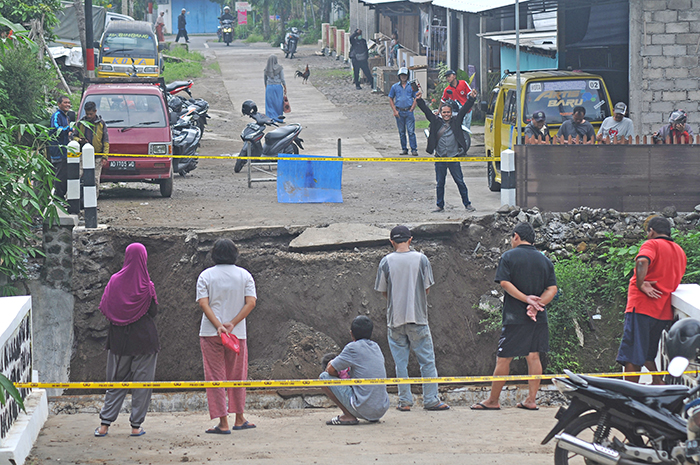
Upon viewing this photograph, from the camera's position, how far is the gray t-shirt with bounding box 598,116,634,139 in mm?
11625

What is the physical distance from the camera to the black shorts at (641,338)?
6504 mm

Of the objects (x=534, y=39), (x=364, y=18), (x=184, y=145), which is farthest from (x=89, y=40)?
(x=364, y=18)

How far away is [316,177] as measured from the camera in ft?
40.4

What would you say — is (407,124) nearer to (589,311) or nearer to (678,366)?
(589,311)

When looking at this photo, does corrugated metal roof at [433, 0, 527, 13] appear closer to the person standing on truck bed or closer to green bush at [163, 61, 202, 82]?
the person standing on truck bed

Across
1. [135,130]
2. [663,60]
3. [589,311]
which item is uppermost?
[663,60]

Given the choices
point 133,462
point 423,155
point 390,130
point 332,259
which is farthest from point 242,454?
point 390,130

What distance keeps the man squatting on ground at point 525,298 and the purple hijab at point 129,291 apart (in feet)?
9.39

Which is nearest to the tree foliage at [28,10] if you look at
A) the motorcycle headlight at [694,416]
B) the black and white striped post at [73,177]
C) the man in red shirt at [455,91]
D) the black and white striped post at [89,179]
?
the black and white striped post at [73,177]

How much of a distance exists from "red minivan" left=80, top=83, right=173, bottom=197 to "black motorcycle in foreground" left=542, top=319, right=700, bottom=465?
28.4 feet

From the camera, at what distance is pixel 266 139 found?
14.2 meters

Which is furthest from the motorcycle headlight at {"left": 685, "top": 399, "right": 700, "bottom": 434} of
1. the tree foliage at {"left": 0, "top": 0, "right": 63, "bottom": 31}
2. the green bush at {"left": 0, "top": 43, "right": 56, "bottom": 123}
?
the tree foliage at {"left": 0, "top": 0, "right": 63, "bottom": 31}

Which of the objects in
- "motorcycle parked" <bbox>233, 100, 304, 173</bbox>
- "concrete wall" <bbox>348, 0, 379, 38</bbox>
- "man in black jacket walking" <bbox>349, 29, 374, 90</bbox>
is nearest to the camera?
"motorcycle parked" <bbox>233, 100, 304, 173</bbox>

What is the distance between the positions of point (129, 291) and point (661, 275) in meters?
4.14
